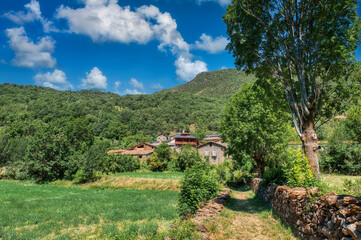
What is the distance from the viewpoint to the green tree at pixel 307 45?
827cm

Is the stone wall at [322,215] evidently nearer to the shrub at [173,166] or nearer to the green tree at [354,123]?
the green tree at [354,123]

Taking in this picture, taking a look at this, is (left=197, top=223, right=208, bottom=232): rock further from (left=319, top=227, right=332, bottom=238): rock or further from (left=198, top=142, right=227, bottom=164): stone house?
(left=198, top=142, right=227, bottom=164): stone house

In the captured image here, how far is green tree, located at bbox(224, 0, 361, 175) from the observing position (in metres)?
8.27

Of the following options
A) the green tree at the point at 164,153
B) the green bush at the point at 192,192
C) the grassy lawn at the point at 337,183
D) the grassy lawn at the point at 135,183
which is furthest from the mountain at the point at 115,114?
the grassy lawn at the point at 337,183

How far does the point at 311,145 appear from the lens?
26.9 feet

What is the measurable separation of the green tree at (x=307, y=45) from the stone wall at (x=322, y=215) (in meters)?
2.22

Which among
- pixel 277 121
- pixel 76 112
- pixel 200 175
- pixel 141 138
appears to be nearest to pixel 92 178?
pixel 200 175

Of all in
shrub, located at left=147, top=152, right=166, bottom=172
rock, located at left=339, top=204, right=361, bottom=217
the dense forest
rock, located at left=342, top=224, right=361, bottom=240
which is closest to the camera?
rock, located at left=342, top=224, right=361, bottom=240

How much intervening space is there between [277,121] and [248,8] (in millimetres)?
12510

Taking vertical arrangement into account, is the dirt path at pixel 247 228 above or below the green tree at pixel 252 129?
below

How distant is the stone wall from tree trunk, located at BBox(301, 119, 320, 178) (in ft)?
5.63

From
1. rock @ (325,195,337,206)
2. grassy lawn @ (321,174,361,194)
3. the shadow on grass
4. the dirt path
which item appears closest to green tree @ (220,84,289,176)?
grassy lawn @ (321,174,361,194)

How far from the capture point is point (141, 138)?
9681 cm

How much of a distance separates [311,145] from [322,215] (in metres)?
4.05
